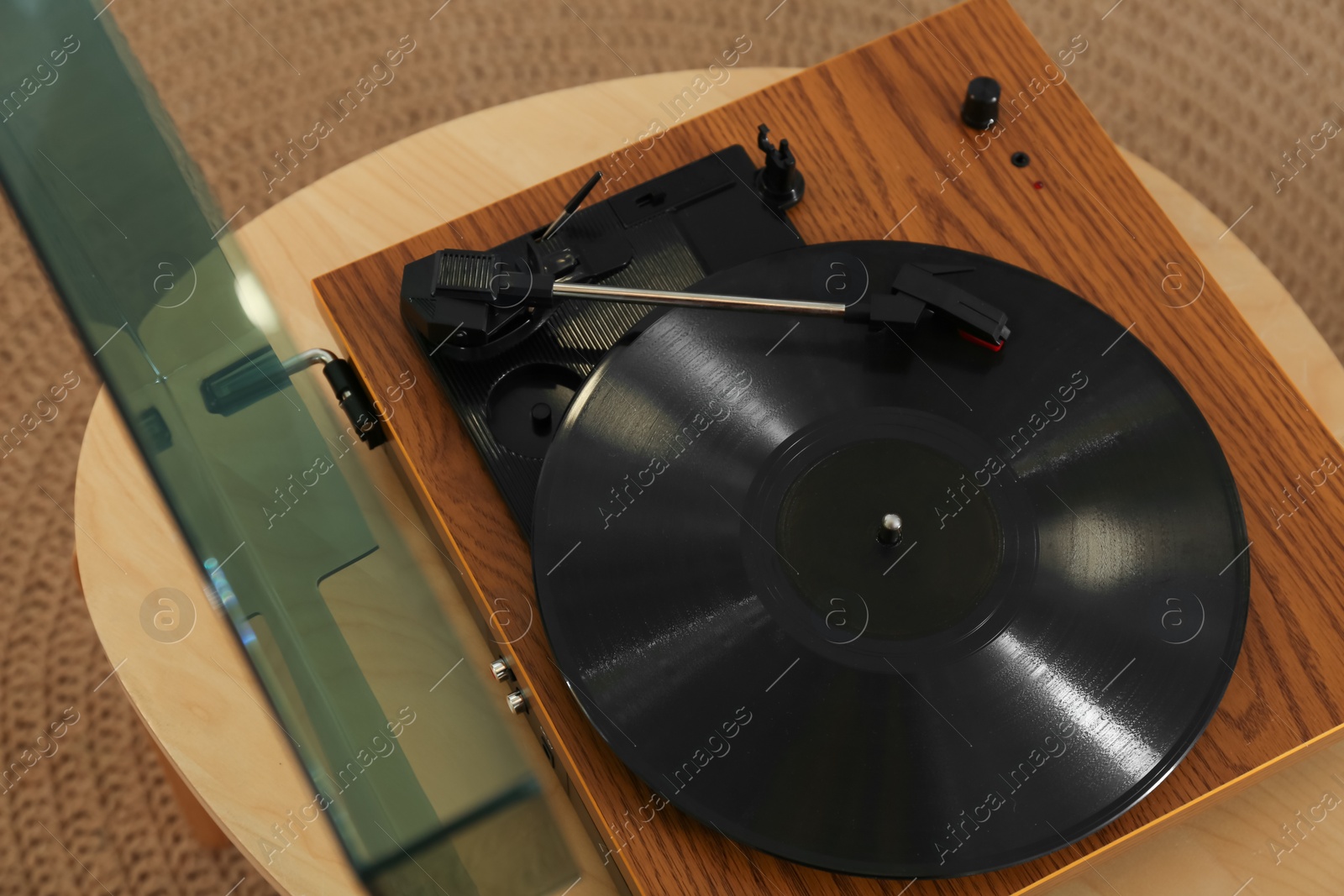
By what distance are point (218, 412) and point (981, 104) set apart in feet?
2.20

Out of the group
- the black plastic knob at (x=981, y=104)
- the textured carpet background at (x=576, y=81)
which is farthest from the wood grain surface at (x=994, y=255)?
the textured carpet background at (x=576, y=81)

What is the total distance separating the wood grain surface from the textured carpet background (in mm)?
919

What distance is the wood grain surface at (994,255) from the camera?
36.6 inches

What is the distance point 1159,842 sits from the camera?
105 cm

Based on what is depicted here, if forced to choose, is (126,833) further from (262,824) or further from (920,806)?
(920,806)

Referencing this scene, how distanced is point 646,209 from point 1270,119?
136 centimetres

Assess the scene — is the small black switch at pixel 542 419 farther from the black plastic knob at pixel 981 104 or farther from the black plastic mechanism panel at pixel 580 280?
the black plastic knob at pixel 981 104

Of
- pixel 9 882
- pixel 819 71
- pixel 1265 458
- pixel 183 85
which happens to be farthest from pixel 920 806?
pixel 183 85

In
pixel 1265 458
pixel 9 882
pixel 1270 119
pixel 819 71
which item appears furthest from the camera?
pixel 1270 119

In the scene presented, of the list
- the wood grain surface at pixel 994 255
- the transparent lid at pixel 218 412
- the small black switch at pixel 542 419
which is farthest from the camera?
the small black switch at pixel 542 419

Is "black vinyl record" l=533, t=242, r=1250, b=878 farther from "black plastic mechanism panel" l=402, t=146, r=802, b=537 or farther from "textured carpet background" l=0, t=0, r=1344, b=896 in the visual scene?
"textured carpet background" l=0, t=0, r=1344, b=896

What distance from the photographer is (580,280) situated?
1.07m

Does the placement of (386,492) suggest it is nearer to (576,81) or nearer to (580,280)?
(580,280)

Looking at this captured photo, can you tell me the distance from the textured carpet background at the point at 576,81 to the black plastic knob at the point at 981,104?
980 millimetres
